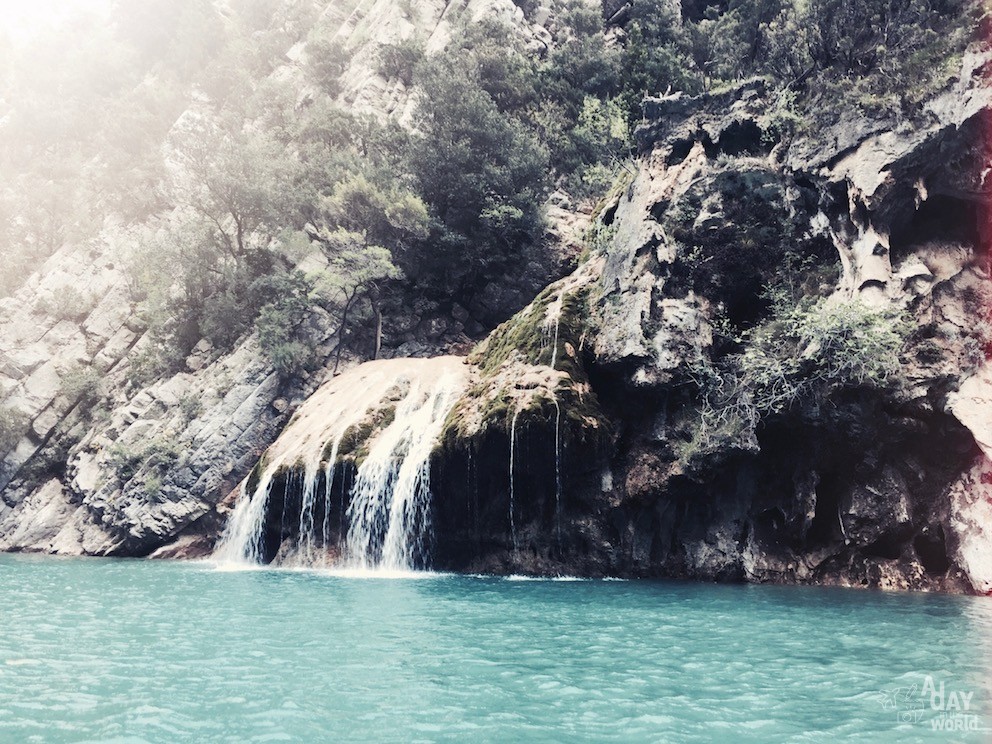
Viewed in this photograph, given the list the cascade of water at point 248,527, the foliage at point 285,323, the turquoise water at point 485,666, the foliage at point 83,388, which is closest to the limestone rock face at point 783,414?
the turquoise water at point 485,666

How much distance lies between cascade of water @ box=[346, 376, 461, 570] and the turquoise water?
15.1 feet

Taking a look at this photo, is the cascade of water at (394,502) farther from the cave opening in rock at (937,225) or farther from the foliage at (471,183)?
the cave opening in rock at (937,225)

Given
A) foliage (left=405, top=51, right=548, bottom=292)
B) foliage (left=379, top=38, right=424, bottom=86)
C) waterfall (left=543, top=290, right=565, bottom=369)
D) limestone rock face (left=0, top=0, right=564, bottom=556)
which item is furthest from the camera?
foliage (left=379, top=38, right=424, bottom=86)

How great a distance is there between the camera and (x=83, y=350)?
108ft

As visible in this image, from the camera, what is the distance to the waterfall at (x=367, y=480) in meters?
18.9

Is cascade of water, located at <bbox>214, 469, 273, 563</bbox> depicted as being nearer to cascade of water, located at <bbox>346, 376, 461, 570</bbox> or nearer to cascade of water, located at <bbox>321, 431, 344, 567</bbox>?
cascade of water, located at <bbox>321, 431, 344, 567</bbox>

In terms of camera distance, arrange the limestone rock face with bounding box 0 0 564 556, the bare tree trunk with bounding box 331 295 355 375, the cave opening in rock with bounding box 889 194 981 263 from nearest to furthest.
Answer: the cave opening in rock with bounding box 889 194 981 263
the limestone rock face with bounding box 0 0 564 556
the bare tree trunk with bounding box 331 295 355 375

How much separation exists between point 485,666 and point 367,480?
1191 cm

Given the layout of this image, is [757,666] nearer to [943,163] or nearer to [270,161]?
[943,163]

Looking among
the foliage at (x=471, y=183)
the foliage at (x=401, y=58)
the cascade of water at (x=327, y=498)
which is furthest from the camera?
the foliage at (x=401, y=58)

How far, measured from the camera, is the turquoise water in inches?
249

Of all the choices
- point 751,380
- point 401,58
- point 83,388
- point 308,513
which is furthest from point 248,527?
point 401,58

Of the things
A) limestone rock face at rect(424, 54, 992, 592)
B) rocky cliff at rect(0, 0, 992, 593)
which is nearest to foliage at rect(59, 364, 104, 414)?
rocky cliff at rect(0, 0, 992, 593)

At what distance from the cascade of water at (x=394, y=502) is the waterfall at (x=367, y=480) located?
1.1 inches
